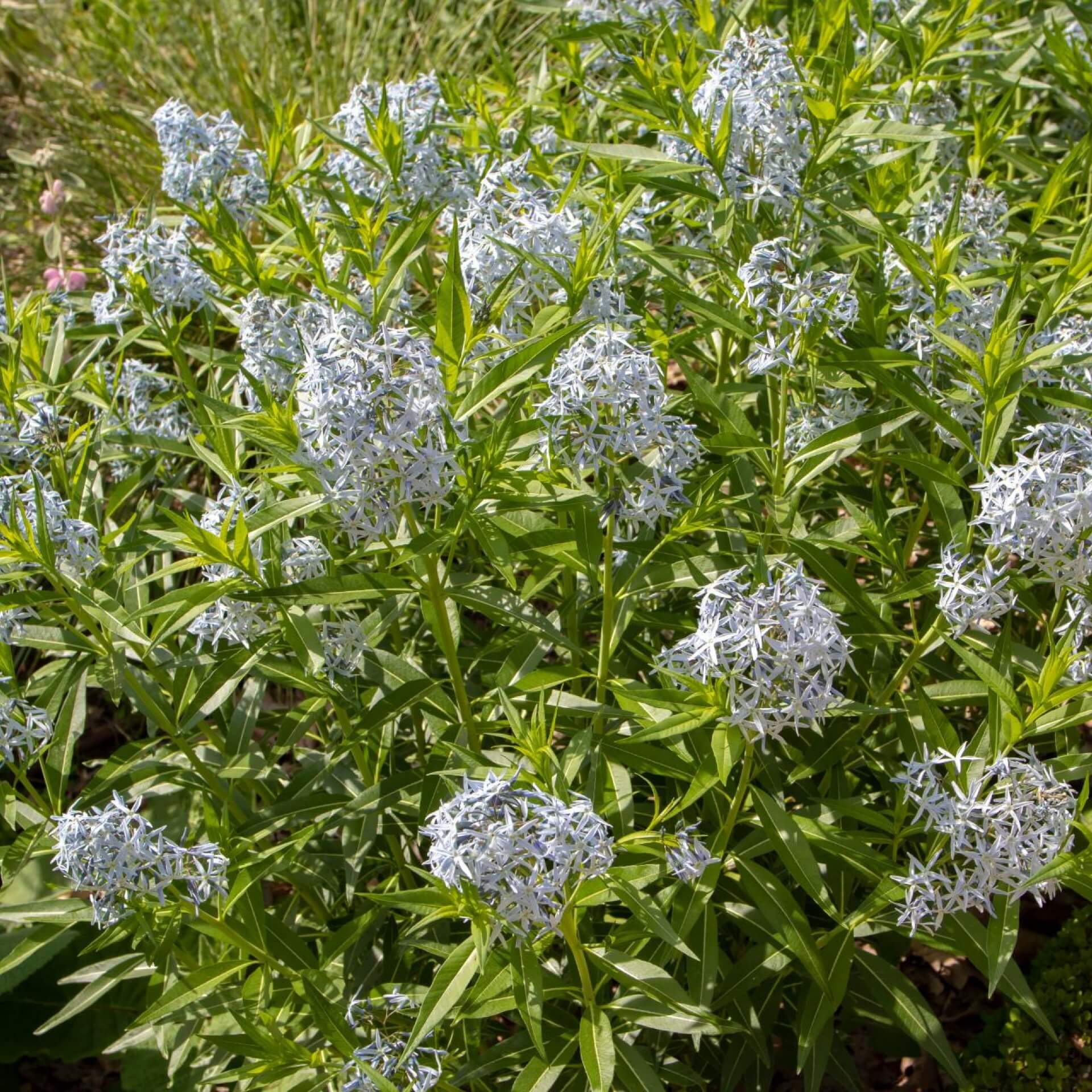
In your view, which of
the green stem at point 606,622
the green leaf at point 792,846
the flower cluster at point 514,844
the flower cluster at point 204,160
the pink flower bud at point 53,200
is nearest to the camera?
the flower cluster at point 514,844

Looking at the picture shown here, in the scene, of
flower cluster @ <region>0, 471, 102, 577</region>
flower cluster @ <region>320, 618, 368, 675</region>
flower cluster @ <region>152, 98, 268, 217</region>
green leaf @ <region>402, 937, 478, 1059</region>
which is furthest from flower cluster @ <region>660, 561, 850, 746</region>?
flower cluster @ <region>152, 98, 268, 217</region>

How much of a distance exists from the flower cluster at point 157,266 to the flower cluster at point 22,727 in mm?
1221

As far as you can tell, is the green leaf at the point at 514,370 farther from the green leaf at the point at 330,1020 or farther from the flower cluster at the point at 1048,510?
the green leaf at the point at 330,1020

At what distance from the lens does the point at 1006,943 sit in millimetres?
2652

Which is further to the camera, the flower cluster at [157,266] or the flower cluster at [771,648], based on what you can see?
the flower cluster at [157,266]

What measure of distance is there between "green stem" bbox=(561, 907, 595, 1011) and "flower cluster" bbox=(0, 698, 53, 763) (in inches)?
51.0

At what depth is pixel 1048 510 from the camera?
250 centimetres

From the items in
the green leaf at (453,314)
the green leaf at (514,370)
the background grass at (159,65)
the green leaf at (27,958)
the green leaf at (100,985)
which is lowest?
the green leaf at (27,958)

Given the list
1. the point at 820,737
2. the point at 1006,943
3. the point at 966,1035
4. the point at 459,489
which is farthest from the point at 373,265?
the point at 966,1035

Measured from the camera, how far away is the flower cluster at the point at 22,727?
2.85 metres

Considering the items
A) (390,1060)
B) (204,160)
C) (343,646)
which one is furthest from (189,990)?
(204,160)

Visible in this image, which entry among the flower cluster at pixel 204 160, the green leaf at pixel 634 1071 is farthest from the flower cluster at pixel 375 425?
the flower cluster at pixel 204 160

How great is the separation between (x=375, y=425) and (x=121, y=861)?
3.52ft

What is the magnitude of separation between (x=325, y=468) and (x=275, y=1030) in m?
1.37
